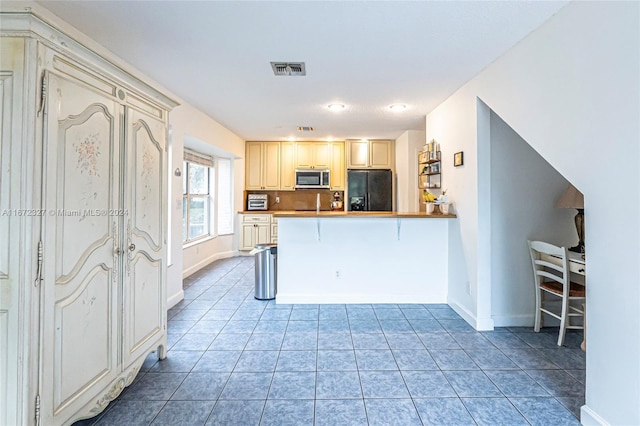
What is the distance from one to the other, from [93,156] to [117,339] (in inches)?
42.5

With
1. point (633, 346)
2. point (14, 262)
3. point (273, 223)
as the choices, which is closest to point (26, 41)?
point (14, 262)

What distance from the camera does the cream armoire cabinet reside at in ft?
4.28

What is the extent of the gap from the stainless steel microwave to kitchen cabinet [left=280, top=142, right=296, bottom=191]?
19 centimetres

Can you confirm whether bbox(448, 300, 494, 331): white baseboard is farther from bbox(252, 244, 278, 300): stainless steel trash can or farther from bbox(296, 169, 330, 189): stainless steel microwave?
bbox(296, 169, 330, 189): stainless steel microwave

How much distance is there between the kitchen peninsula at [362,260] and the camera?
3635mm

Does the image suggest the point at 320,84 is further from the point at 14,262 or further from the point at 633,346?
the point at 633,346

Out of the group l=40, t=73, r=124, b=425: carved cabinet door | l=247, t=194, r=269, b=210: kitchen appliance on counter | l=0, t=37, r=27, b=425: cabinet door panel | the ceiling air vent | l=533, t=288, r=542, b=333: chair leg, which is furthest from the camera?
l=247, t=194, r=269, b=210: kitchen appliance on counter

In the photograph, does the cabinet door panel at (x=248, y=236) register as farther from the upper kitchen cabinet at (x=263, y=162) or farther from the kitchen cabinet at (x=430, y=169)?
the kitchen cabinet at (x=430, y=169)

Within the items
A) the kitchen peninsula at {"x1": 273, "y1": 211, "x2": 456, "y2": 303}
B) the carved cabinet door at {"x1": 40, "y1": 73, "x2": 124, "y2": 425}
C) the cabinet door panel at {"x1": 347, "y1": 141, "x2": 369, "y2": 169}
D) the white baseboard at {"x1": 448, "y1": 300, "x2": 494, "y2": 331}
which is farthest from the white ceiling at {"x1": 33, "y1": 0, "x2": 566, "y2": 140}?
the cabinet door panel at {"x1": 347, "y1": 141, "x2": 369, "y2": 169}

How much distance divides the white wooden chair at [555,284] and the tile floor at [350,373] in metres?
0.22

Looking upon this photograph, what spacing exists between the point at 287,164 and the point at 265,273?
3.22 metres

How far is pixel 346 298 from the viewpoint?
145 inches

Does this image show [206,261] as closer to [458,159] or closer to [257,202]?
[257,202]

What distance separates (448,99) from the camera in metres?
3.51
